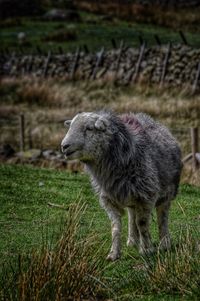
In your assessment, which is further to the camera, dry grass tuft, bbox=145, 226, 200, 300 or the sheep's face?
the sheep's face

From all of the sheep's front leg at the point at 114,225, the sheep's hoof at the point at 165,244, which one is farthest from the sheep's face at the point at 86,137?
the sheep's hoof at the point at 165,244

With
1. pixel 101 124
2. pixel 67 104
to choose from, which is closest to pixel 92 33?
pixel 67 104

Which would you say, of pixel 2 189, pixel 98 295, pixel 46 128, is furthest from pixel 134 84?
pixel 98 295

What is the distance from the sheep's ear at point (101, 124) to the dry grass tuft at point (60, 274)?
1448 millimetres

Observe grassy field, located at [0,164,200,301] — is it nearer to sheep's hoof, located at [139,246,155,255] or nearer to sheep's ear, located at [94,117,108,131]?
sheep's hoof, located at [139,246,155,255]

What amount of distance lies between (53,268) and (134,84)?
26030mm

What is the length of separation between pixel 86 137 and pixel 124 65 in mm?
26526

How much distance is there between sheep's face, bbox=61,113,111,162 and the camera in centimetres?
956

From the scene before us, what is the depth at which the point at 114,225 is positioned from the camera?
10.2 meters

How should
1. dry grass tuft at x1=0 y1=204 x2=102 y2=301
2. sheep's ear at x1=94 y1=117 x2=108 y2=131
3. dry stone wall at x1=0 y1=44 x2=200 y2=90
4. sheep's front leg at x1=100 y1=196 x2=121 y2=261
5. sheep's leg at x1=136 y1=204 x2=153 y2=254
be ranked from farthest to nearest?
1. dry stone wall at x1=0 y1=44 x2=200 y2=90
2. sheep's front leg at x1=100 y1=196 x2=121 y2=261
3. sheep's leg at x1=136 y1=204 x2=153 y2=254
4. sheep's ear at x1=94 y1=117 x2=108 y2=131
5. dry grass tuft at x1=0 y1=204 x2=102 y2=301

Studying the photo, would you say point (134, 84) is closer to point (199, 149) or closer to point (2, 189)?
point (199, 149)

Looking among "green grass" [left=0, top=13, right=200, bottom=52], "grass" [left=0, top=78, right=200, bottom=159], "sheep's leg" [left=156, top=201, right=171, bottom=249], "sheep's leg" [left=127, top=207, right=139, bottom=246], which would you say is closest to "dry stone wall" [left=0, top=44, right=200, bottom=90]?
"grass" [left=0, top=78, right=200, bottom=159]

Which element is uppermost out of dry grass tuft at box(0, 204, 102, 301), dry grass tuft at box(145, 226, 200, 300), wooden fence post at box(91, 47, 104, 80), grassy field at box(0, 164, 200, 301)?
dry grass tuft at box(0, 204, 102, 301)

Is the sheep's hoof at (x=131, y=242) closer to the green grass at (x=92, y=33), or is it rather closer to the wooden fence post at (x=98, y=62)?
the wooden fence post at (x=98, y=62)
